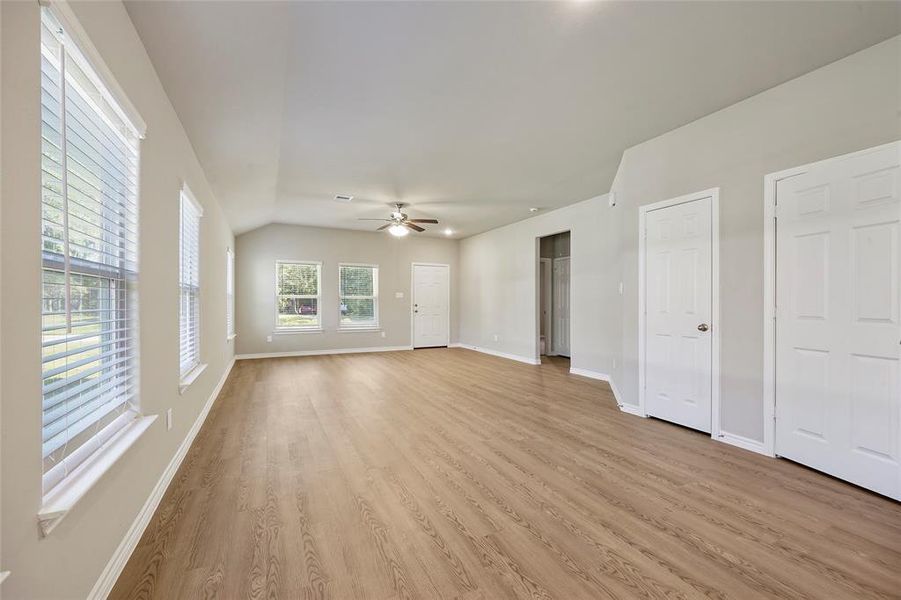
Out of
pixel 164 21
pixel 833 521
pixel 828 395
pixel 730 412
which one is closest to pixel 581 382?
pixel 730 412

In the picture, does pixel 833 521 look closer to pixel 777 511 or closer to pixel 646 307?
pixel 777 511

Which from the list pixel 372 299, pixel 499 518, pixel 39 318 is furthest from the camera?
pixel 372 299

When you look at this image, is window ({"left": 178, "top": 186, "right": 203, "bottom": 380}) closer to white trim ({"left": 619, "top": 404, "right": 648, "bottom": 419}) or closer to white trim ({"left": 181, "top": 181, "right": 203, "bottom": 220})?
white trim ({"left": 181, "top": 181, "right": 203, "bottom": 220})

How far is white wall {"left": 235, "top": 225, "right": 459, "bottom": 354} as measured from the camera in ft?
24.1

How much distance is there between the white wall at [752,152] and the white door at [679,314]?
14 cm

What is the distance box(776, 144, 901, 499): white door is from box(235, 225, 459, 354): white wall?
6.85 m

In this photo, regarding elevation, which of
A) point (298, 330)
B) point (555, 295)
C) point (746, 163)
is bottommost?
point (298, 330)

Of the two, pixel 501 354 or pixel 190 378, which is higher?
pixel 190 378

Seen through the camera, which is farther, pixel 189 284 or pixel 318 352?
pixel 318 352

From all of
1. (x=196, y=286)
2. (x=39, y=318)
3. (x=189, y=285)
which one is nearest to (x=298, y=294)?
(x=196, y=286)

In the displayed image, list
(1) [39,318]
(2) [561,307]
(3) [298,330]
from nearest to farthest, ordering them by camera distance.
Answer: (1) [39,318] < (3) [298,330] < (2) [561,307]

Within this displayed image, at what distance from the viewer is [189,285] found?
3.28 m

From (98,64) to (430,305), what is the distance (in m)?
7.68

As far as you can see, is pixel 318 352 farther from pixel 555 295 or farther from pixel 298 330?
pixel 555 295
